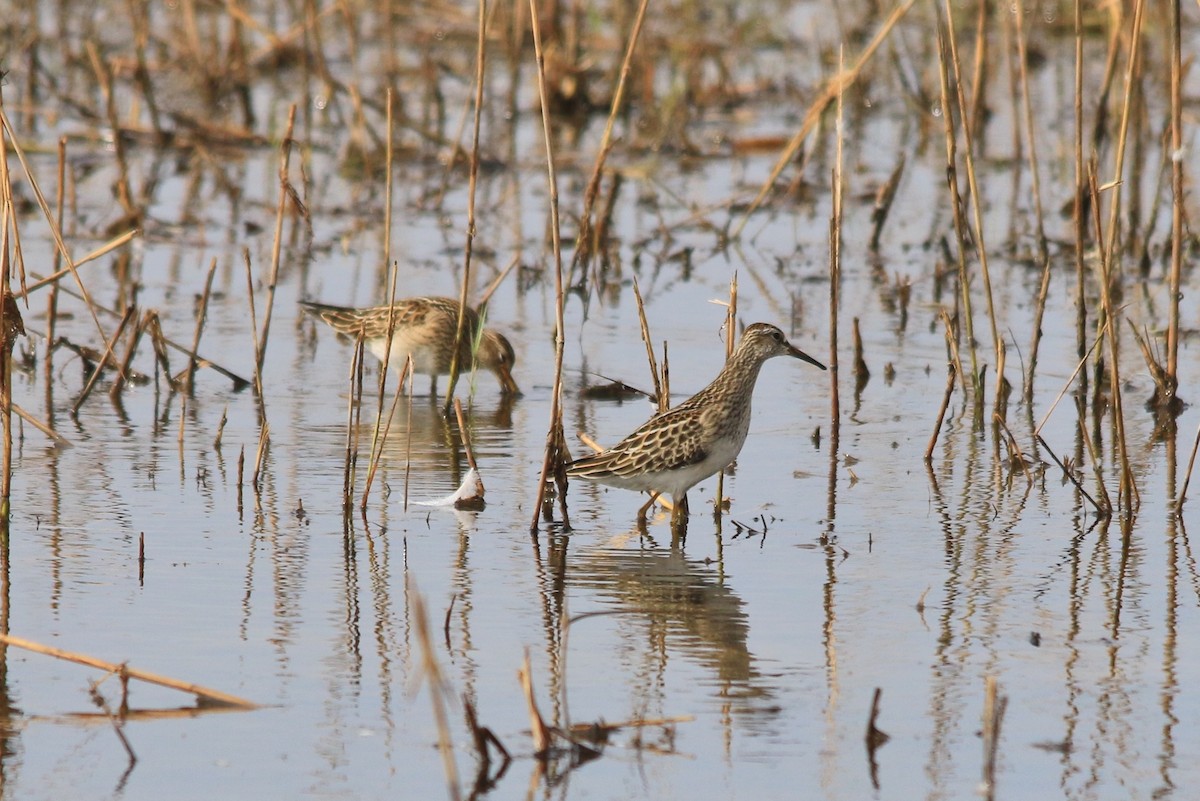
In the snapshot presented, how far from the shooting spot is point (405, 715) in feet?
16.9

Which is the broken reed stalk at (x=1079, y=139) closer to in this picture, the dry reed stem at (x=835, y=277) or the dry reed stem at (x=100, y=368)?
the dry reed stem at (x=835, y=277)

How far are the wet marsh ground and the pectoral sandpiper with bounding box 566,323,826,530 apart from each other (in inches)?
7.9

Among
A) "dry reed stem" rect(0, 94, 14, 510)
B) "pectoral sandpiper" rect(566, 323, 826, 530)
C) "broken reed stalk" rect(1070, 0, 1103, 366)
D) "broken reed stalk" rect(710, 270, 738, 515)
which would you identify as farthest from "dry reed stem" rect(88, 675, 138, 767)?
"broken reed stalk" rect(1070, 0, 1103, 366)

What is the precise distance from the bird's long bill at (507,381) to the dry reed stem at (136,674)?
4.50 meters

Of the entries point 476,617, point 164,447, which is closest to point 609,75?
point 164,447

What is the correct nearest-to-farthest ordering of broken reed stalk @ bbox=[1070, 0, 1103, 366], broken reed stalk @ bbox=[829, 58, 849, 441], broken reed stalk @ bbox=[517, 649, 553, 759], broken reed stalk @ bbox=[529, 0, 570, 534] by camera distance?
broken reed stalk @ bbox=[517, 649, 553, 759] → broken reed stalk @ bbox=[529, 0, 570, 534] → broken reed stalk @ bbox=[1070, 0, 1103, 366] → broken reed stalk @ bbox=[829, 58, 849, 441]

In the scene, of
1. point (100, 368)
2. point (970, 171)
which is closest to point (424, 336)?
point (100, 368)

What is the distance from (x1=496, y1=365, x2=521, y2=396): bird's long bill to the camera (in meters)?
9.52

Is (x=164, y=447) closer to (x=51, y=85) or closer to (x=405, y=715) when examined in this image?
(x=405, y=715)

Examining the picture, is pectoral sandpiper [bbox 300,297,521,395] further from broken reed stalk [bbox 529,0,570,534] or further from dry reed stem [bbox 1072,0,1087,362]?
dry reed stem [bbox 1072,0,1087,362]

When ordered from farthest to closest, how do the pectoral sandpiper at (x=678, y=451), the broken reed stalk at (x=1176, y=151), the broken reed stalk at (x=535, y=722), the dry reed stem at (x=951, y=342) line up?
1. the dry reed stem at (x=951, y=342)
2. the broken reed stalk at (x=1176, y=151)
3. the pectoral sandpiper at (x=678, y=451)
4. the broken reed stalk at (x=535, y=722)

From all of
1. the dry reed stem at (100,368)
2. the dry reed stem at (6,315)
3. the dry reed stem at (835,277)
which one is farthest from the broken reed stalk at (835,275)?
the dry reed stem at (6,315)

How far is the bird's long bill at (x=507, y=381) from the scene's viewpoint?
31.2 feet

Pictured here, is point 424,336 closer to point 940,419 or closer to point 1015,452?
point 940,419
